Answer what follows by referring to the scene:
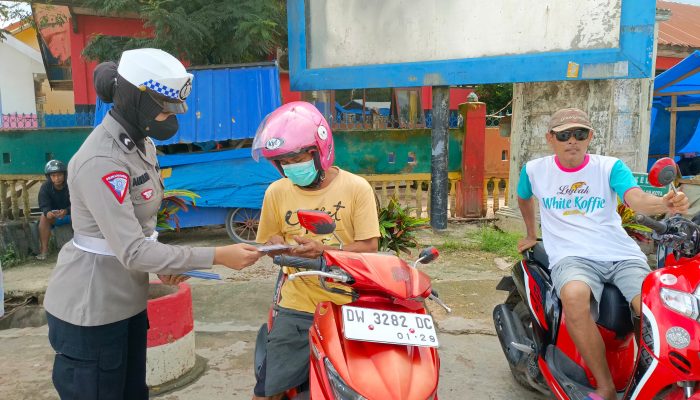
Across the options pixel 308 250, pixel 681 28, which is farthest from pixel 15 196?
pixel 681 28

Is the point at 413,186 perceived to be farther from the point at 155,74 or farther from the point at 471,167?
the point at 155,74

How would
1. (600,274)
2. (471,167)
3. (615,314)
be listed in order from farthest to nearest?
1. (471,167)
2. (600,274)
3. (615,314)

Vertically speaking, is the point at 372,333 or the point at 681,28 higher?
the point at 681,28

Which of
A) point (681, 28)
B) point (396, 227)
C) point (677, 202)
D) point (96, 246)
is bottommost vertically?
point (396, 227)

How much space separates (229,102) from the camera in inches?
283

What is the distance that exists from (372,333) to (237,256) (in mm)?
570

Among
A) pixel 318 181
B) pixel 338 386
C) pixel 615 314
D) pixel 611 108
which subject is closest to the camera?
pixel 338 386

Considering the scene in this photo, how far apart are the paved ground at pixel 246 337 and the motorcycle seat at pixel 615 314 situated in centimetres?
87

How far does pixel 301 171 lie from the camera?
2.29 meters

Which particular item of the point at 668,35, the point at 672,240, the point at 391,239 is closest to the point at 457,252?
the point at 391,239

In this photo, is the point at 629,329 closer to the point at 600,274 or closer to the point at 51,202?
the point at 600,274

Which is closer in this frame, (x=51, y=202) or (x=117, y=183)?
(x=117, y=183)

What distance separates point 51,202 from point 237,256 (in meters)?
5.96

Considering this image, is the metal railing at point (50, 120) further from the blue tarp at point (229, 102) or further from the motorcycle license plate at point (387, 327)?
the motorcycle license plate at point (387, 327)
